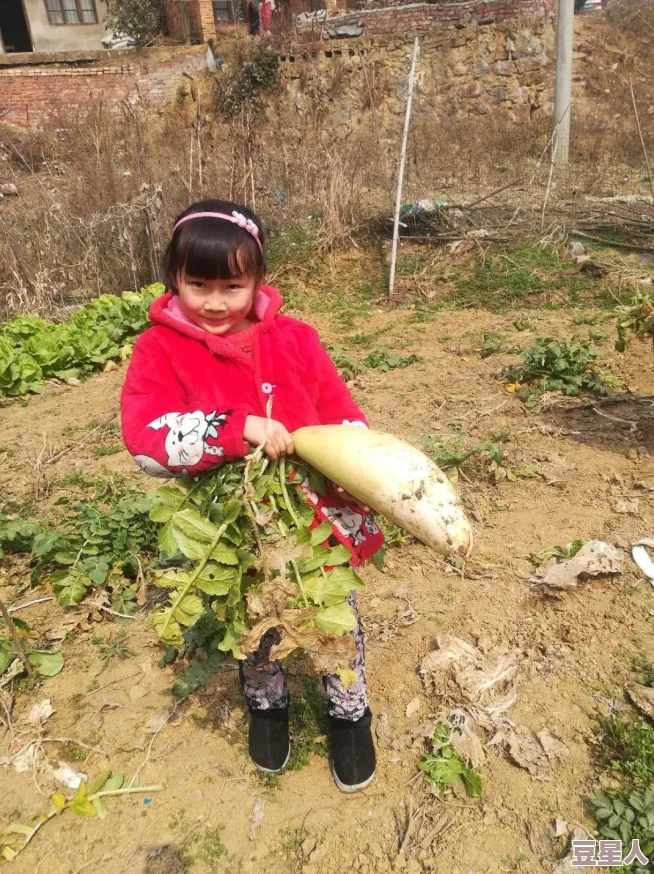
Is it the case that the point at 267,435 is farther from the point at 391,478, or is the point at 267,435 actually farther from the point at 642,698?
the point at 642,698

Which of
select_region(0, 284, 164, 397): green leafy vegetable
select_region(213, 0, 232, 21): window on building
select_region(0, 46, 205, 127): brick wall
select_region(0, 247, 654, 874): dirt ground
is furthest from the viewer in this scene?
select_region(213, 0, 232, 21): window on building

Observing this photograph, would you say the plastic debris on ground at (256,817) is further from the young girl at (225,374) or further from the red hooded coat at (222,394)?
the red hooded coat at (222,394)

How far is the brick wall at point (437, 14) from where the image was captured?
14312 millimetres

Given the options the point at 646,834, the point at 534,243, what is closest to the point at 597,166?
the point at 534,243

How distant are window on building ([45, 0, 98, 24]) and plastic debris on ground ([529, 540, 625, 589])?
22979mm

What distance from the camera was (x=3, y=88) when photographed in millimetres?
14086

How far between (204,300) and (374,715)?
5.64 ft

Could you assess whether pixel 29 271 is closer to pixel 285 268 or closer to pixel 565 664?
pixel 285 268

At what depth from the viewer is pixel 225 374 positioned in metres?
1.74

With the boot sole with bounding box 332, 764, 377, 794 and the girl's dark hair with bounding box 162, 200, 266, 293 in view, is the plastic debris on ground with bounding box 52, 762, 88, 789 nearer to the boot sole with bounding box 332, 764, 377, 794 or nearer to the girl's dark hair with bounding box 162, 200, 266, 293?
the boot sole with bounding box 332, 764, 377, 794

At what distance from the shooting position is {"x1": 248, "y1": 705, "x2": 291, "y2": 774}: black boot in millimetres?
2137

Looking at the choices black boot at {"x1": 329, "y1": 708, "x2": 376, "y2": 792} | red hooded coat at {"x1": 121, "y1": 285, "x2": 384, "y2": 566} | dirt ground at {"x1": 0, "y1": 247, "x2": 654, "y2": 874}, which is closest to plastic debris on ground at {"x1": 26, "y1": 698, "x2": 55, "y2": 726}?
dirt ground at {"x1": 0, "y1": 247, "x2": 654, "y2": 874}

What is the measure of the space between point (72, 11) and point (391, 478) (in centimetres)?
2372

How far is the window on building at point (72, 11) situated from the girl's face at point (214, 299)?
22843 millimetres
